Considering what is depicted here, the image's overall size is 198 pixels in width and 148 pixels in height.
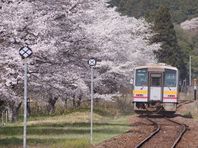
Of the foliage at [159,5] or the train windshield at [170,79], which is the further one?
the foliage at [159,5]

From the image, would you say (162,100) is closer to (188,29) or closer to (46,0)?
(46,0)

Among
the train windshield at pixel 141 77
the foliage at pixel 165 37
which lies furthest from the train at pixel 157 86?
the foliage at pixel 165 37

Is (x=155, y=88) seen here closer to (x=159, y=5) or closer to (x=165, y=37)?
(x=165, y=37)

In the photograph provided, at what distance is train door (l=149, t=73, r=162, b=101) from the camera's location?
35.8m

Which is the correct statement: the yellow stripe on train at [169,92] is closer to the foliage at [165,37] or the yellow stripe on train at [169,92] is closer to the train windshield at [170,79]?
the train windshield at [170,79]

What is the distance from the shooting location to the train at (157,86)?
3559cm

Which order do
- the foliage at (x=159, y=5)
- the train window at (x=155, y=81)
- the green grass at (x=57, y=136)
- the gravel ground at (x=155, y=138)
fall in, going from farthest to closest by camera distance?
the foliage at (x=159, y=5)
the train window at (x=155, y=81)
the gravel ground at (x=155, y=138)
the green grass at (x=57, y=136)

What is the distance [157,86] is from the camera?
35.9 m

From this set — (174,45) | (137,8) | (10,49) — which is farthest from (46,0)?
(137,8)

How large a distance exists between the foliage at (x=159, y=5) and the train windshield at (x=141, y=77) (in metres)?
119

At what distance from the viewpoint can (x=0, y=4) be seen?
19719 millimetres

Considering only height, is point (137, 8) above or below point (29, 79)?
above

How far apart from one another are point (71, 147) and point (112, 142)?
Answer: 3.56 metres

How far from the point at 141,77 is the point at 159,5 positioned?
407 ft
